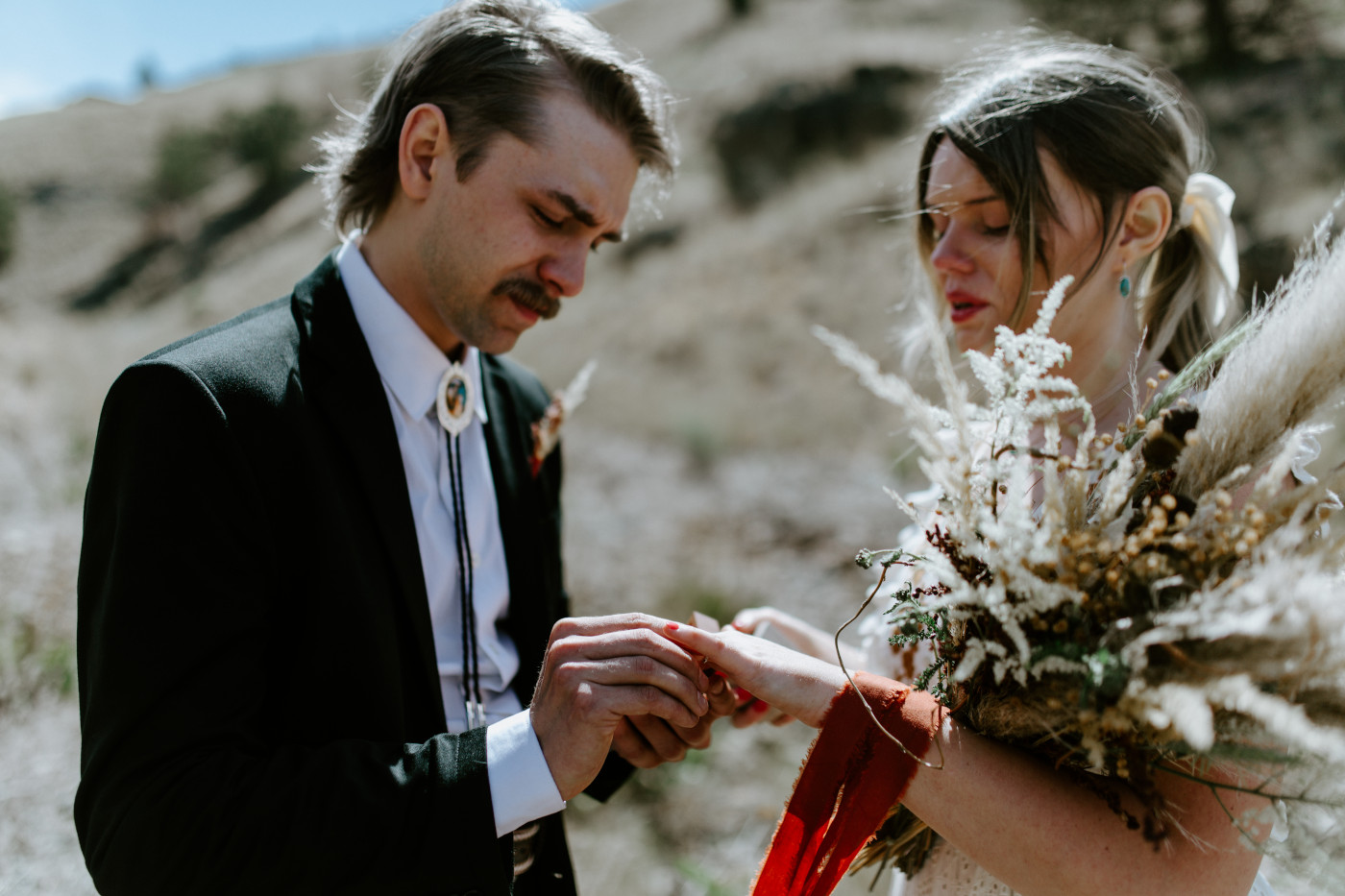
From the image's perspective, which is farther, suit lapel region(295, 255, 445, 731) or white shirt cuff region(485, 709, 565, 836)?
suit lapel region(295, 255, 445, 731)

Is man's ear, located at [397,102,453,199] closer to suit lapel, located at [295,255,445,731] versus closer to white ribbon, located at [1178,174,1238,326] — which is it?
suit lapel, located at [295,255,445,731]

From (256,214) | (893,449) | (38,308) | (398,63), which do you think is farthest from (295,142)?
(398,63)

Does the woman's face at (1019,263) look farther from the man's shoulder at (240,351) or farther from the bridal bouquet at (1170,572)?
the man's shoulder at (240,351)

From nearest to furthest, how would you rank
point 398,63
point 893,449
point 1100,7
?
point 398,63 < point 893,449 < point 1100,7

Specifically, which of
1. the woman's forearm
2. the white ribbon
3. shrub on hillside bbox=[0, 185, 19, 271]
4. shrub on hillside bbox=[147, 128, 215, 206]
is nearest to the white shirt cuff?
the woman's forearm

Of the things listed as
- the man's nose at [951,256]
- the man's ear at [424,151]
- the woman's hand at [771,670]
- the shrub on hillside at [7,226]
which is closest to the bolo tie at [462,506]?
the man's ear at [424,151]

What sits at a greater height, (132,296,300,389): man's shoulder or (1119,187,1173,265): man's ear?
(1119,187,1173,265): man's ear

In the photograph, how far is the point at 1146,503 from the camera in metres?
1.22

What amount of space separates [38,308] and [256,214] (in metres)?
10.6

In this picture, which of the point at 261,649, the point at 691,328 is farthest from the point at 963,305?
the point at 691,328

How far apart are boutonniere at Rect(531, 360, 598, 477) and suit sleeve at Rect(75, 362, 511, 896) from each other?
3.12 feet

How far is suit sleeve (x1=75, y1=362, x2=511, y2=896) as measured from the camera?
1458 millimetres

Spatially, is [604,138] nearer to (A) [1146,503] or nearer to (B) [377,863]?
(A) [1146,503]

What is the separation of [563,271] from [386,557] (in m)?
0.92
